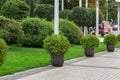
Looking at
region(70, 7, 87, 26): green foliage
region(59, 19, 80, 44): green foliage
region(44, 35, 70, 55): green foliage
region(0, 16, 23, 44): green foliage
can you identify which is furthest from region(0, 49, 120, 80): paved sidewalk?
region(70, 7, 87, 26): green foliage

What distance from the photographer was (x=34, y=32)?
68.1 feet

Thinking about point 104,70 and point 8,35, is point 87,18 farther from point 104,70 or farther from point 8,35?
point 104,70

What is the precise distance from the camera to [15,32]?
18.2 metres

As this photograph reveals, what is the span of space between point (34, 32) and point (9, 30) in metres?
2.81

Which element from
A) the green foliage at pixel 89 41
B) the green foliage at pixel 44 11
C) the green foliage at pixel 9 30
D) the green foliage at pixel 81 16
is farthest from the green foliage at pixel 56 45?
the green foliage at pixel 44 11

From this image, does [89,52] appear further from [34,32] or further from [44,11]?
[44,11]

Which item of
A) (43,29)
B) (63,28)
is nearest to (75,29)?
(63,28)

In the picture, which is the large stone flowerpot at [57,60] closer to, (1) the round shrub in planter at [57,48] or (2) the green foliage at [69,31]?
(1) the round shrub in planter at [57,48]

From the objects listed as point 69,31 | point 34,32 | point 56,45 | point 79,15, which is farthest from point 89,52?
point 79,15

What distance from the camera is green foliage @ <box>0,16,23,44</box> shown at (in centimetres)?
1794

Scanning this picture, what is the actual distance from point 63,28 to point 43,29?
2.94 meters

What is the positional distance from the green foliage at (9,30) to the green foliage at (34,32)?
186 centimetres

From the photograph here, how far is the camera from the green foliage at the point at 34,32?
20.4 m

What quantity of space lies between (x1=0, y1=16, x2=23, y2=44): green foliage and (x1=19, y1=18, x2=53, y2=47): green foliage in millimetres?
1864
